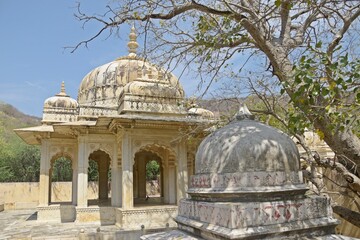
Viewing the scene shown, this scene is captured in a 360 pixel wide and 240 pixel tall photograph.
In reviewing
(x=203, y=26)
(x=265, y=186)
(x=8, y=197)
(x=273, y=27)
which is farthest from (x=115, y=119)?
(x=8, y=197)

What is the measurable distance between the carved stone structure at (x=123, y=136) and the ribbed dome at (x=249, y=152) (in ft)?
18.0

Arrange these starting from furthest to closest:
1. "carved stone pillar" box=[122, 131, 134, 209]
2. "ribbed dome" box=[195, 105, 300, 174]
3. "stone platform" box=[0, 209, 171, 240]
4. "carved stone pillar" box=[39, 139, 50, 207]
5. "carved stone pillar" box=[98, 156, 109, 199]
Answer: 1. "carved stone pillar" box=[98, 156, 109, 199]
2. "carved stone pillar" box=[39, 139, 50, 207]
3. "carved stone pillar" box=[122, 131, 134, 209]
4. "stone platform" box=[0, 209, 171, 240]
5. "ribbed dome" box=[195, 105, 300, 174]

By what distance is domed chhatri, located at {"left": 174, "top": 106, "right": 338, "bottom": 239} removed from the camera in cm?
347

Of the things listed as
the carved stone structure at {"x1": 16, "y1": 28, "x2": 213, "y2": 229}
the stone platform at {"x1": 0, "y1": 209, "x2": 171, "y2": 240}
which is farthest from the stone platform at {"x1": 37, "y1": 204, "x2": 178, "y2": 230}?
the stone platform at {"x1": 0, "y1": 209, "x2": 171, "y2": 240}

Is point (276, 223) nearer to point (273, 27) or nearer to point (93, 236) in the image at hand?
point (273, 27)

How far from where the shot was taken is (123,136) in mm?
11625

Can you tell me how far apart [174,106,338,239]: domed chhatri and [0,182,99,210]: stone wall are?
2227 centimetres

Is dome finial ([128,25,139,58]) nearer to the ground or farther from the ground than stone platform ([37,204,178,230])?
Answer: farther from the ground

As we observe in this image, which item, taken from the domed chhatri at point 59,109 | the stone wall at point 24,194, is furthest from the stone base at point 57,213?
the stone wall at point 24,194

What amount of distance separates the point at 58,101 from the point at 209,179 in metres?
12.9

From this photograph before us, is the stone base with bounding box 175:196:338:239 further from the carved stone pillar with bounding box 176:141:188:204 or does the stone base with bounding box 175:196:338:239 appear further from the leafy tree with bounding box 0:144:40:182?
the leafy tree with bounding box 0:144:40:182

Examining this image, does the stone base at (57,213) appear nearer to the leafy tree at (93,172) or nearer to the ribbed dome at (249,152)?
the ribbed dome at (249,152)

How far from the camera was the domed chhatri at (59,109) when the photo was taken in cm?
1483

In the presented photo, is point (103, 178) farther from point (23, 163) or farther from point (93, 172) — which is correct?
point (23, 163)
